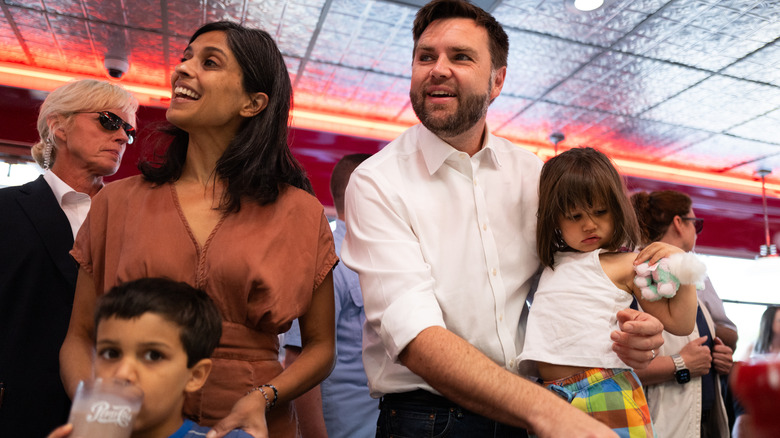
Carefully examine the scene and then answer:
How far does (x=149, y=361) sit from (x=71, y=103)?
5.65ft

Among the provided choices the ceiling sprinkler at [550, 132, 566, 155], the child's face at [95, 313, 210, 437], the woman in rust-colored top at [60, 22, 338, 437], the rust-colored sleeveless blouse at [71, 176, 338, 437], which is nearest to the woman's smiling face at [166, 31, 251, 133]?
the woman in rust-colored top at [60, 22, 338, 437]

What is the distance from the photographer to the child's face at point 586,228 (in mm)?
1730

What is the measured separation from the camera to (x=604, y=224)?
1.75 metres

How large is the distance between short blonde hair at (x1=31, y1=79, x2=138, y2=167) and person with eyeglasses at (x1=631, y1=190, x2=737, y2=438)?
233 cm

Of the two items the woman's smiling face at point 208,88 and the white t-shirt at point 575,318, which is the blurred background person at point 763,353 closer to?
the white t-shirt at point 575,318

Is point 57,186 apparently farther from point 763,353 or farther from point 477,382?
point 763,353

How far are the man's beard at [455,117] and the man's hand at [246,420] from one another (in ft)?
2.78

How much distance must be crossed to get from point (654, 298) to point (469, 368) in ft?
1.91

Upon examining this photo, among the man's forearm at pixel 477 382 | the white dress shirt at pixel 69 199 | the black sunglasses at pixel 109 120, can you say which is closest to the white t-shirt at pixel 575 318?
the man's forearm at pixel 477 382

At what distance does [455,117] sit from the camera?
1727mm

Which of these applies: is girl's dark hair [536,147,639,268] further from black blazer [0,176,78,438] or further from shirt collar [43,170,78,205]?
shirt collar [43,170,78,205]

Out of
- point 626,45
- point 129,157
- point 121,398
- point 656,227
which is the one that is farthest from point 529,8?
point 121,398

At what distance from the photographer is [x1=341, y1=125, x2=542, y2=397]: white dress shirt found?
1499 mm

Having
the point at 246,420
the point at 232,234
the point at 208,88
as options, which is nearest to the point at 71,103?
the point at 208,88
